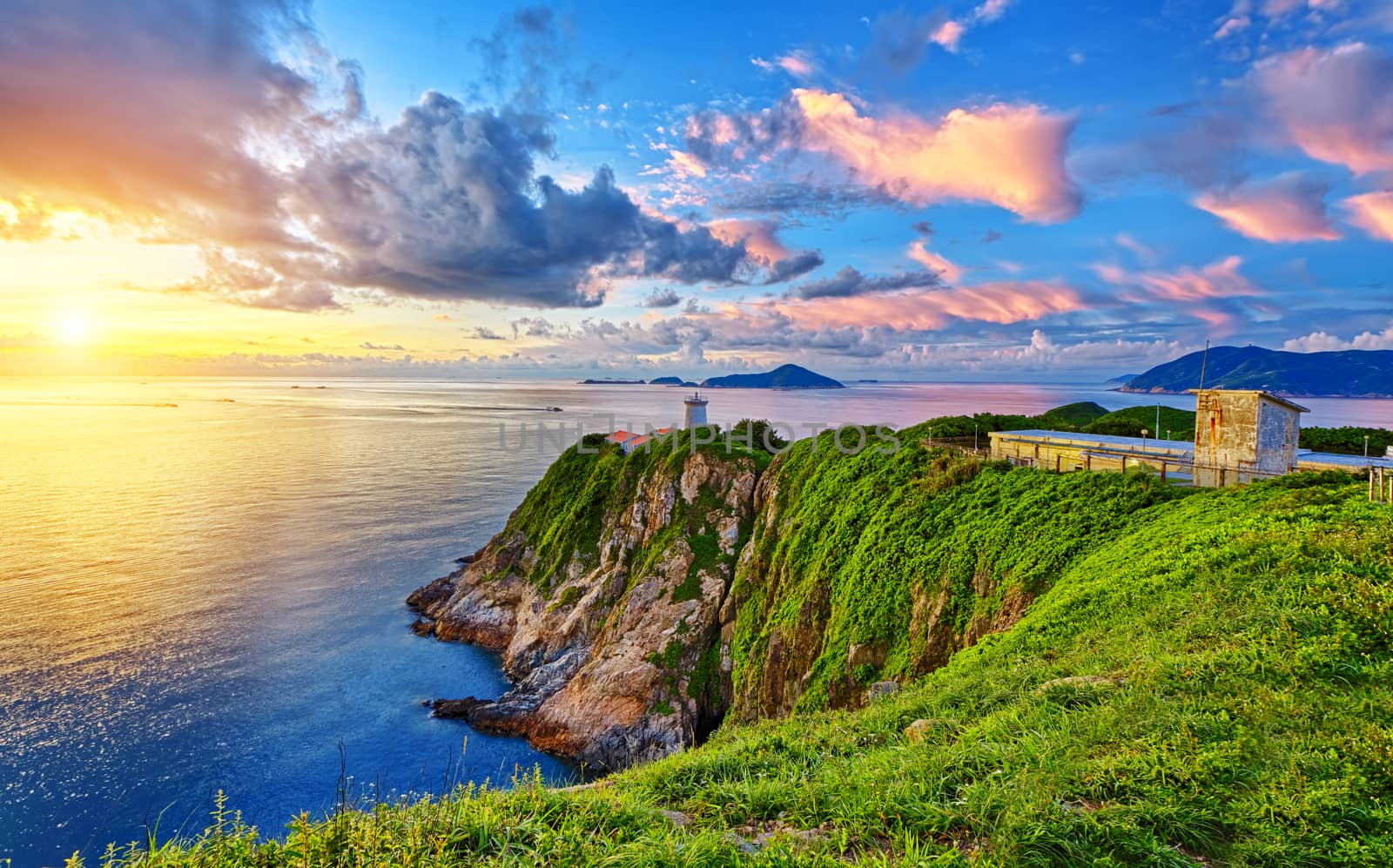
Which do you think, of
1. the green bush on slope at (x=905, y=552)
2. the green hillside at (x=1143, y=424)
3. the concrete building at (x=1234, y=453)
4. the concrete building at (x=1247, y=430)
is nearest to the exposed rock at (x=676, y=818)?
the green bush on slope at (x=905, y=552)

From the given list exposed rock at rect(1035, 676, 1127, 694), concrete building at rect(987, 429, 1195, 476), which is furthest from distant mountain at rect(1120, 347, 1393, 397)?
exposed rock at rect(1035, 676, 1127, 694)

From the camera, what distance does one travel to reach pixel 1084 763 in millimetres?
6141

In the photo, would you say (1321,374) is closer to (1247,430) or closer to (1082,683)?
(1247,430)

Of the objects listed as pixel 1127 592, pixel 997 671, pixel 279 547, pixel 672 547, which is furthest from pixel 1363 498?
pixel 279 547

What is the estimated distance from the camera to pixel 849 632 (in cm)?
1948

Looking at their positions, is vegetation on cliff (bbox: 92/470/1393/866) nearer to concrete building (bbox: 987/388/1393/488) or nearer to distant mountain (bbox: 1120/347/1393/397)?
concrete building (bbox: 987/388/1393/488)

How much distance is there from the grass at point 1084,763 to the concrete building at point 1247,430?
6618 mm

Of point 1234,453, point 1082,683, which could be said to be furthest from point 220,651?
point 1234,453

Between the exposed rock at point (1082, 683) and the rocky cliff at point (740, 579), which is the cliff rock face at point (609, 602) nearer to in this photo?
the rocky cliff at point (740, 579)

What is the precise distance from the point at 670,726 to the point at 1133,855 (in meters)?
25.5

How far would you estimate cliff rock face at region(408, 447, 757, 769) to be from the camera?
28391 mm

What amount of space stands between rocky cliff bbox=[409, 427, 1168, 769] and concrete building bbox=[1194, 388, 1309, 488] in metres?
4.76

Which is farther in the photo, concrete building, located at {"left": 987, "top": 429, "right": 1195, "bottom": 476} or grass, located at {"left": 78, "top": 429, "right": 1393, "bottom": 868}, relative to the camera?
concrete building, located at {"left": 987, "top": 429, "right": 1195, "bottom": 476}

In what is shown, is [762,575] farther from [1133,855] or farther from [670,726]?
[1133,855]
